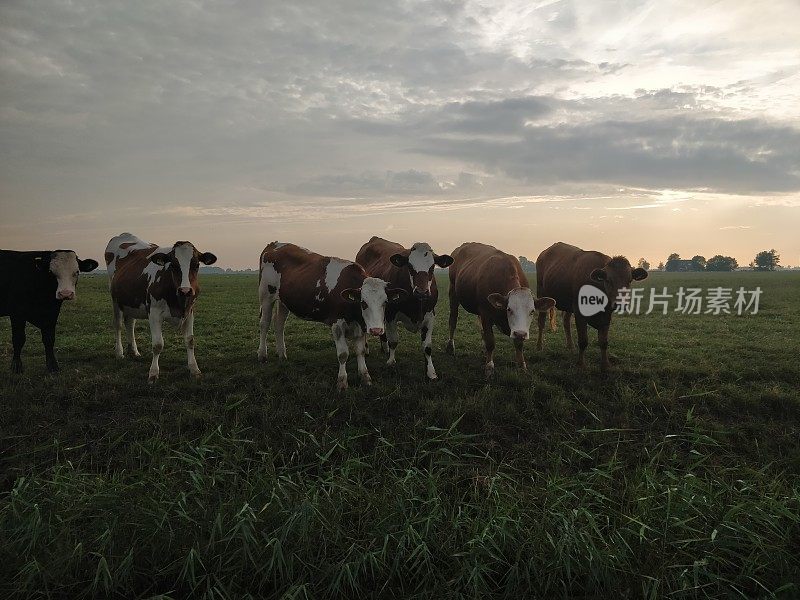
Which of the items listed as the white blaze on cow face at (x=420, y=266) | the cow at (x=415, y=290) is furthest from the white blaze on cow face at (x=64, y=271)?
the white blaze on cow face at (x=420, y=266)

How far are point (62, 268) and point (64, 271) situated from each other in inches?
3.0

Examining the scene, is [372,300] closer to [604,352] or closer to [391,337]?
[391,337]

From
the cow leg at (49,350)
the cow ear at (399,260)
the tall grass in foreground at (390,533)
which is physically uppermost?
the cow ear at (399,260)

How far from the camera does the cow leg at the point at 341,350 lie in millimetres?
8764

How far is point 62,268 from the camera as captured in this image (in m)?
10.2

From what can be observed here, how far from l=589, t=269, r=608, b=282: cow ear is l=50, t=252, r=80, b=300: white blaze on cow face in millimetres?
10957

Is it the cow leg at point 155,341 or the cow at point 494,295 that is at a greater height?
the cow at point 494,295

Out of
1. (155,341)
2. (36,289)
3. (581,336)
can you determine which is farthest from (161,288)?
(581,336)

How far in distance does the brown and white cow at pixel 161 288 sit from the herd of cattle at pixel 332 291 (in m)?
0.02

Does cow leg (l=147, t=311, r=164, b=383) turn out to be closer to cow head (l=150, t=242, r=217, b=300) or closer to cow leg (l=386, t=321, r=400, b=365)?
cow head (l=150, t=242, r=217, b=300)

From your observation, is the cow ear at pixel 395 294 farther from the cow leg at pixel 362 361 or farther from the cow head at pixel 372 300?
the cow leg at pixel 362 361

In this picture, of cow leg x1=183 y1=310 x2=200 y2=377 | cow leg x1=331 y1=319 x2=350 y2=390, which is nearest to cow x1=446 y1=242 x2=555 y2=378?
cow leg x1=331 y1=319 x2=350 y2=390

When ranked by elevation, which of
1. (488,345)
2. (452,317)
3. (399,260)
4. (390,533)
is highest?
(399,260)

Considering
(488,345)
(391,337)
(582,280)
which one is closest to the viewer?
(488,345)
